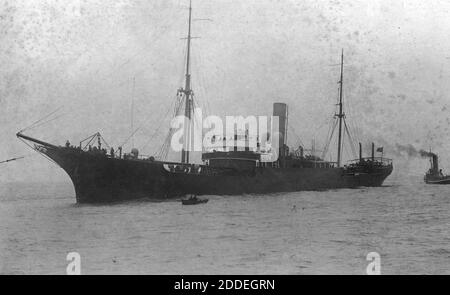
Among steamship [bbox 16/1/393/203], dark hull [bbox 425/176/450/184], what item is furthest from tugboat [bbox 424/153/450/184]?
steamship [bbox 16/1/393/203]

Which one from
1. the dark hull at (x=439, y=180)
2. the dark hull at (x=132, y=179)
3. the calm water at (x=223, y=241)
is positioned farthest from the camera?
the dark hull at (x=439, y=180)

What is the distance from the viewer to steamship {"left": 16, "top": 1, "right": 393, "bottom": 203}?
84.4 ft

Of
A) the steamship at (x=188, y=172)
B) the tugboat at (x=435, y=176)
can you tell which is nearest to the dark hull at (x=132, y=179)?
the steamship at (x=188, y=172)

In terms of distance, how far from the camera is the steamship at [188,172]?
25719 mm

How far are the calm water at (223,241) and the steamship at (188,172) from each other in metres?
3.05

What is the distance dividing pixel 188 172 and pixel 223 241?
15628 millimetres

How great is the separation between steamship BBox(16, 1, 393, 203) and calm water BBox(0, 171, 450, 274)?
3.05 metres

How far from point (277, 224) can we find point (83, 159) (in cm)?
1277

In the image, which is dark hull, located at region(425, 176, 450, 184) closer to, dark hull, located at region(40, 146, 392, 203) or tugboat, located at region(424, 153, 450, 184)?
tugboat, located at region(424, 153, 450, 184)

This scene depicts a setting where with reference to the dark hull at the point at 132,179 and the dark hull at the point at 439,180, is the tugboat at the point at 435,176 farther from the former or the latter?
the dark hull at the point at 132,179
